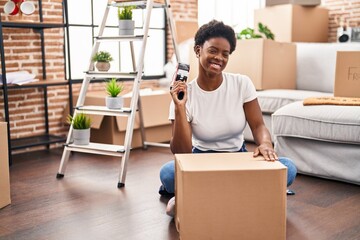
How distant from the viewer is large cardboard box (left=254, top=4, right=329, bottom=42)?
5.45 meters

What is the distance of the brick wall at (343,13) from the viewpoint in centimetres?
642

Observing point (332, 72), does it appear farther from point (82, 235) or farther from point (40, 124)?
point (82, 235)

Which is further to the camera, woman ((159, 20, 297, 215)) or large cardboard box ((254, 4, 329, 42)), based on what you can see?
large cardboard box ((254, 4, 329, 42))

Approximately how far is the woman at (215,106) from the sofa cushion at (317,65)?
86.9 inches

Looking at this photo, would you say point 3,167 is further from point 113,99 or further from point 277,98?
point 277,98

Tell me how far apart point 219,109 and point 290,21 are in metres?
3.41

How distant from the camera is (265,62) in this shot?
167 inches

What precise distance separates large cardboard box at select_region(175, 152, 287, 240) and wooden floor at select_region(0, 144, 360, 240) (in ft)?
1.15

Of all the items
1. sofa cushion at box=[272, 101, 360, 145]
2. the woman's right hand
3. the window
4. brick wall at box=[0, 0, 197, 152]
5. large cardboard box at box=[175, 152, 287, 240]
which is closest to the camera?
large cardboard box at box=[175, 152, 287, 240]

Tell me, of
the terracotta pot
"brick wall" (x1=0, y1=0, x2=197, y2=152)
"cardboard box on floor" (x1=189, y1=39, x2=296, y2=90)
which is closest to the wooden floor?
"brick wall" (x1=0, y1=0, x2=197, y2=152)

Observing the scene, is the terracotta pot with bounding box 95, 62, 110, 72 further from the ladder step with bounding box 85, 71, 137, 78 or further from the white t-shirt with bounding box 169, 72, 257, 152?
the white t-shirt with bounding box 169, 72, 257, 152

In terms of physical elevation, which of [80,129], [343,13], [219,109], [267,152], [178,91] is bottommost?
[80,129]

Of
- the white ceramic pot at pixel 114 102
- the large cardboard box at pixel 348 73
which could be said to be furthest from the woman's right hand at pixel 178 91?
the large cardboard box at pixel 348 73

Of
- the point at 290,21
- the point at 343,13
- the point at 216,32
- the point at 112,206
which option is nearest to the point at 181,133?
the point at 216,32
